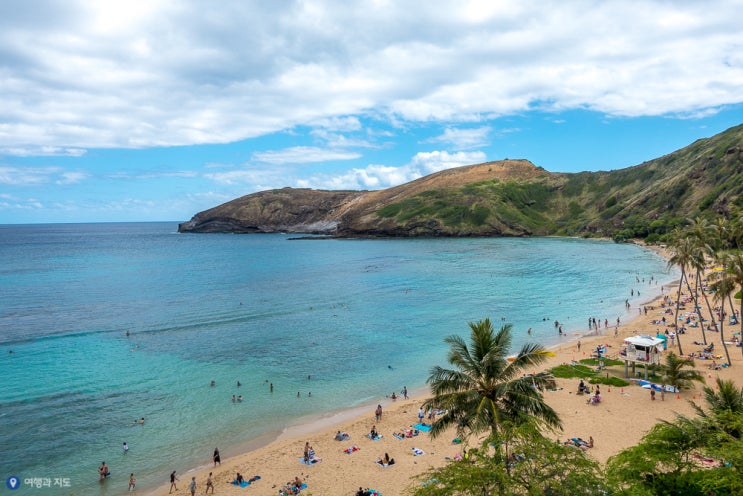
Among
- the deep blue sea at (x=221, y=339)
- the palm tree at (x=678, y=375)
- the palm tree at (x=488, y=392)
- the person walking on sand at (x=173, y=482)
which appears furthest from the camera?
the palm tree at (x=678, y=375)

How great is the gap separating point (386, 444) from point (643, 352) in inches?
900

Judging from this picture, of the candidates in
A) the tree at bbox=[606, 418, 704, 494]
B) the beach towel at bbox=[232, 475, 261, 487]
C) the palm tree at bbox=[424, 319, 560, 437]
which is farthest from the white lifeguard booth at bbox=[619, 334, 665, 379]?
the beach towel at bbox=[232, 475, 261, 487]

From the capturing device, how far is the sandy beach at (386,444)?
80.8 ft

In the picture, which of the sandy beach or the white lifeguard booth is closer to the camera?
the sandy beach

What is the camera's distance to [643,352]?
122 ft

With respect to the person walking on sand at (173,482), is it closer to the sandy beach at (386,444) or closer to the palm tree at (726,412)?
the sandy beach at (386,444)

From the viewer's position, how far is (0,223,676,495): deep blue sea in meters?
29.8

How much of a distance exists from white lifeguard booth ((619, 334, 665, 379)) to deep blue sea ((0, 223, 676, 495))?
43.6 ft

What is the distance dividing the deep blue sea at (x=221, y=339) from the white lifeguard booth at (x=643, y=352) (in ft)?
43.6

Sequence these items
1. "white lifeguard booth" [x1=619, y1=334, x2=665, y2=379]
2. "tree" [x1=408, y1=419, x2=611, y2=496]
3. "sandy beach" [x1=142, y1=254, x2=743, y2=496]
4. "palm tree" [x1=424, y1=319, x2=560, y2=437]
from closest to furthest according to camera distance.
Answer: "tree" [x1=408, y1=419, x2=611, y2=496] → "palm tree" [x1=424, y1=319, x2=560, y2=437] → "sandy beach" [x1=142, y1=254, x2=743, y2=496] → "white lifeguard booth" [x1=619, y1=334, x2=665, y2=379]

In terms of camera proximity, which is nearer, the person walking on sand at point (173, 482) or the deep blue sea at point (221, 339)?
the person walking on sand at point (173, 482)

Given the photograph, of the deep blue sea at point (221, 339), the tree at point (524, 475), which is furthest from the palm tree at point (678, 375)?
the tree at point (524, 475)

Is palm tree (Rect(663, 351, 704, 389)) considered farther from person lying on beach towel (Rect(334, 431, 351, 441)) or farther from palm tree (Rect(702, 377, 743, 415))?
person lying on beach towel (Rect(334, 431, 351, 441))

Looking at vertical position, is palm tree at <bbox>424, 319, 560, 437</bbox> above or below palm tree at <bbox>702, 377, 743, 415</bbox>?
above
